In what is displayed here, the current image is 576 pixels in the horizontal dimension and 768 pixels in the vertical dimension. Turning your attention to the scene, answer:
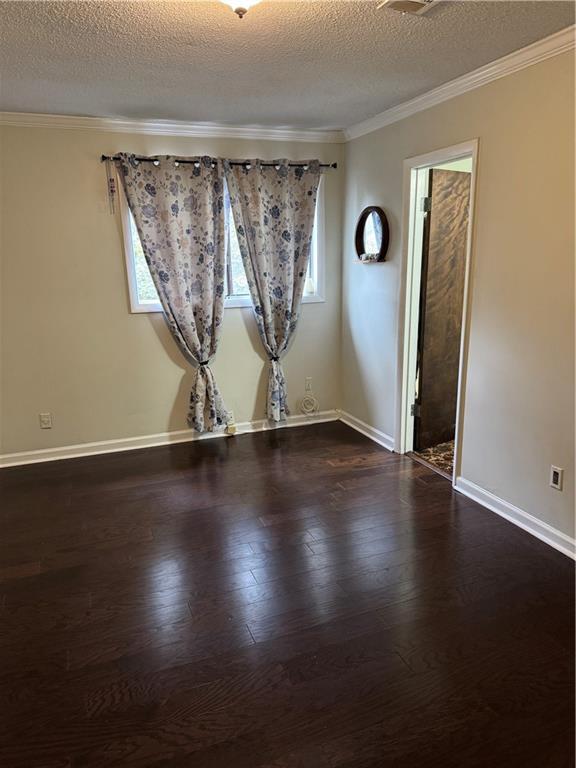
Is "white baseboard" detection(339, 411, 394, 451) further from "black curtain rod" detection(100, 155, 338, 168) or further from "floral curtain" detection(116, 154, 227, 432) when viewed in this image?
"black curtain rod" detection(100, 155, 338, 168)

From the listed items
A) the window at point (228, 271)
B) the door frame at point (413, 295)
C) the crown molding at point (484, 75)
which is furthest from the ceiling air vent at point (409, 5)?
the window at point (228, 271)

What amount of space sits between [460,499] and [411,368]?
1.06 meters

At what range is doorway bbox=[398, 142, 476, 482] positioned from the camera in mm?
3496

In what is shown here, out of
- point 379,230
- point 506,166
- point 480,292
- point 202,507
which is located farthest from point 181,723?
point 379,230

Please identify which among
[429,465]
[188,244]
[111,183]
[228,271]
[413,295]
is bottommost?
[429,465]

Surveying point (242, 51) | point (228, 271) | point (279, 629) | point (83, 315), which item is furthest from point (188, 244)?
point (279, 629)

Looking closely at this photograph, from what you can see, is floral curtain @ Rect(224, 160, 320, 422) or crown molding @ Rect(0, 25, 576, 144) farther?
floral curtain @ Rect(224, 160, 320, 422)

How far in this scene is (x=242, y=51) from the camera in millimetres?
2385

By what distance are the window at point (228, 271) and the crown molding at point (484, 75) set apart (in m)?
0.89

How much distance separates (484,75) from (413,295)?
54.7 inches

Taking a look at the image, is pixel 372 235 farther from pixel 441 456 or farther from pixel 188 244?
pixel 441 456

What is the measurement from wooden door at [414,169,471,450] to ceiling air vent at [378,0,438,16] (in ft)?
5.05

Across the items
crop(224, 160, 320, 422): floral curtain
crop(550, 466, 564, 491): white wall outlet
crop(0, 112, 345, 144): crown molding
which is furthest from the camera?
crop(224, 160, 320, 422): floral curtain

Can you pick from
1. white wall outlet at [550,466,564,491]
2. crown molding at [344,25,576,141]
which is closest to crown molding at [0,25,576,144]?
crown molding at [344,25,576,141]
